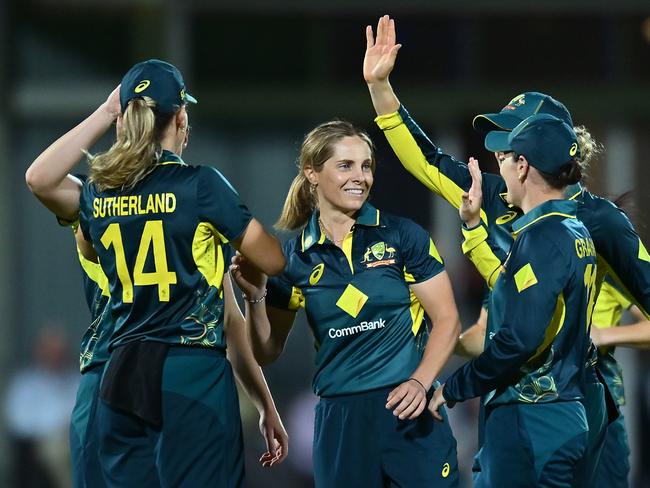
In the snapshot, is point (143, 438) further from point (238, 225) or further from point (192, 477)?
point (238, 225)

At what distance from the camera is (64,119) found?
1119 centimetres

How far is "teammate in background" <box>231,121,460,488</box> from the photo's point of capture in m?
4.23

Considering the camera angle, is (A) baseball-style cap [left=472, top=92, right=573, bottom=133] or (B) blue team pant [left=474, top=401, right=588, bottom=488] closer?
(B) blue team pant [left=474, top=401, right=588, bottom=488]

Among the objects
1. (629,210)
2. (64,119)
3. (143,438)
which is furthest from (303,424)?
(143,438)

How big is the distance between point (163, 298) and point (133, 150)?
0.48m

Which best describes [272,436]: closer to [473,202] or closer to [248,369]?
[248,369]

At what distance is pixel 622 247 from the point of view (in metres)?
4.32

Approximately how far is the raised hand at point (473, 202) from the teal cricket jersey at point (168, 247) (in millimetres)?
761

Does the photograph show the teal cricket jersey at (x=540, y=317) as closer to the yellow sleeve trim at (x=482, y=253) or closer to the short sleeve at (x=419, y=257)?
the yellow sleeve trim at (x=482, y=253)

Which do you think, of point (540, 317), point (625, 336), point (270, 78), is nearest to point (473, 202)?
point (540, 317)

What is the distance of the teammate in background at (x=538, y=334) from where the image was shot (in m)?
3.83

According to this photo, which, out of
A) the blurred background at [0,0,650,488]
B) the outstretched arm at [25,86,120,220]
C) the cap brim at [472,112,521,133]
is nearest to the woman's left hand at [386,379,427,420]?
the cap brim at [472,112,521,133]

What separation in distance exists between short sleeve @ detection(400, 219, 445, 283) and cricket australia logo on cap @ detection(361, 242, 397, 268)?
0.05 meters

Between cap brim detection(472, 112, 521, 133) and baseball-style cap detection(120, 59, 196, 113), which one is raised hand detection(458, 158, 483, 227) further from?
baseball-style cap detection(120, 59, 196, 113)
